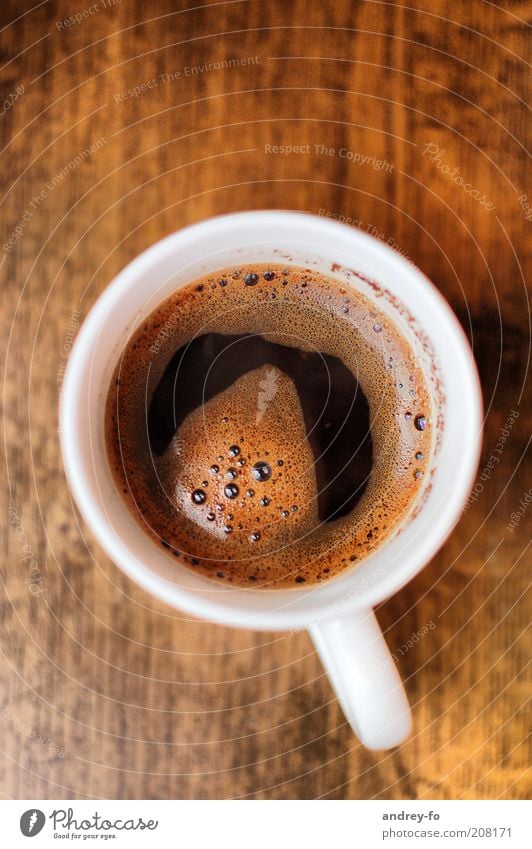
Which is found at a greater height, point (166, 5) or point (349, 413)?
point (166, 5)

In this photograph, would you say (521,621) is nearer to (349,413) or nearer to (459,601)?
(459,601)
